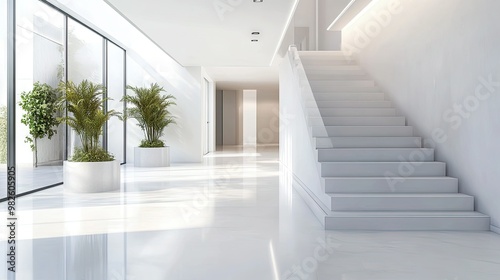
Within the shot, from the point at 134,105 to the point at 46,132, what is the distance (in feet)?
18.0

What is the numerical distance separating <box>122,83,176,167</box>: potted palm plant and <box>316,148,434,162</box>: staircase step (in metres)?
7.19

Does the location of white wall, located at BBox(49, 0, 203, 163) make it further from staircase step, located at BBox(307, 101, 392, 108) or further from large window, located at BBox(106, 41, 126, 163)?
staircase step, located at BBox(307, 101, 392, 108)

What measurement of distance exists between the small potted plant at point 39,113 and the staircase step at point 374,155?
504cm

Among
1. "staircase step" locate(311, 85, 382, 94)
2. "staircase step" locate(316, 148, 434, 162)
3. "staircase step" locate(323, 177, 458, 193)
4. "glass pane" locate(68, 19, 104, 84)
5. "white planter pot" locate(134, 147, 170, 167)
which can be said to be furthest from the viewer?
"white planter pot" locate(134, 147, 170, 167)

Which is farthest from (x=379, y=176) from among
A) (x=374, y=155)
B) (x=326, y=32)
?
(x=326, y=32)

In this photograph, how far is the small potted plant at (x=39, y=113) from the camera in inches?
294

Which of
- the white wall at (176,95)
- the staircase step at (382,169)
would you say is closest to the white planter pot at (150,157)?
the white wall at (176,95)

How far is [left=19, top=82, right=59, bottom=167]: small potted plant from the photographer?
746 centimetres

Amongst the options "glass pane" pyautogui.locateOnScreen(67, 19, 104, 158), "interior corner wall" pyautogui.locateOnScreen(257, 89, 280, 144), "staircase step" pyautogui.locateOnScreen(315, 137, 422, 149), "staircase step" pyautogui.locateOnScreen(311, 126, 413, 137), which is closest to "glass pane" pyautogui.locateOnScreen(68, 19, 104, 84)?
"glass pane" pyautogui.locateOnScreen(67, 19, 104, 158)

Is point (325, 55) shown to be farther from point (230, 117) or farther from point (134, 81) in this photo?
point (230, 117)

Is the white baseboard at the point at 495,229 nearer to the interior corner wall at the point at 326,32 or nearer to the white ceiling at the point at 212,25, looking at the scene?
the white ceiling at the point at 212,25

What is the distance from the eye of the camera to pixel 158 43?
1013 cm

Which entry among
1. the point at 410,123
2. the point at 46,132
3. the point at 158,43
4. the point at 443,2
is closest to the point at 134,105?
the point at 158,43

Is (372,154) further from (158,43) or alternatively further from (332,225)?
(158,43)
